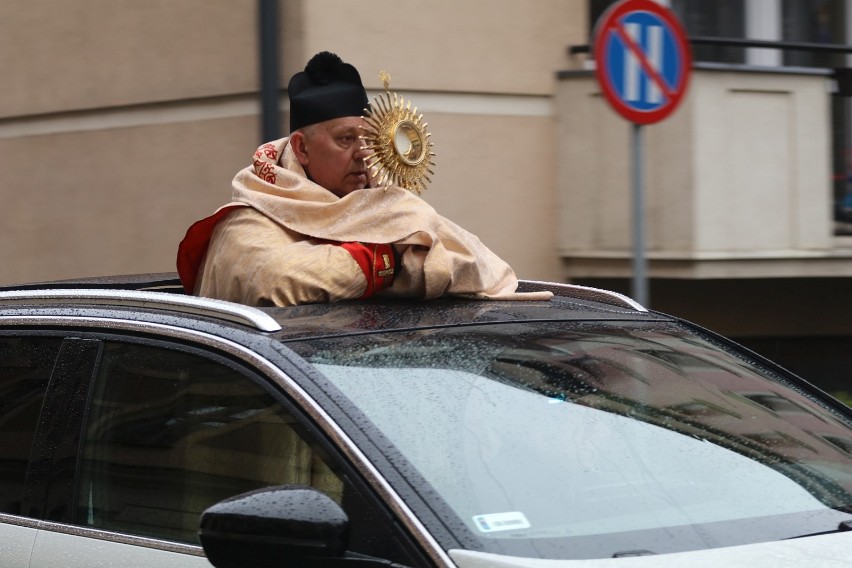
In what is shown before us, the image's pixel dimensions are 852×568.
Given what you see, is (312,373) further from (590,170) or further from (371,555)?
(590,170)

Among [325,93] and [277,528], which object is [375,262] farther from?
[277,528]

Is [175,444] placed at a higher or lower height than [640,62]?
lower

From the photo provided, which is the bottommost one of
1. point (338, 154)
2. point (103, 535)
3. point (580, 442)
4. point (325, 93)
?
point (103, 535)

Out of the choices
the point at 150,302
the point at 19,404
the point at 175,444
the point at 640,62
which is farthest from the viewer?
the point at 640,62

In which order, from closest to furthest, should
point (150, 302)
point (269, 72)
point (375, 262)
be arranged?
point (150, 302) → point (375, 262) → point (269, 72)

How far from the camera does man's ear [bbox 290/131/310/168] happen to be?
14.4ft

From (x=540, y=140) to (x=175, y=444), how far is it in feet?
22.6

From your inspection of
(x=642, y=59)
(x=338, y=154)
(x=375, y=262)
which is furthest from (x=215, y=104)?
(x=375, y=262)

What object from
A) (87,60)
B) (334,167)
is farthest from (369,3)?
(334,167)

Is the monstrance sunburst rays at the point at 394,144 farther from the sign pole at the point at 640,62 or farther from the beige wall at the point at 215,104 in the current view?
the beige wall at the point at 215,104

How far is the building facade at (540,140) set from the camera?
372 inches

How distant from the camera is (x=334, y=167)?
433cm

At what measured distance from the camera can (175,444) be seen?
321 cm

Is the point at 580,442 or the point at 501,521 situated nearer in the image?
the point at 501,521
